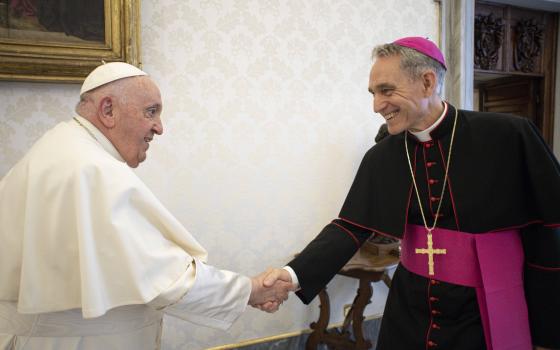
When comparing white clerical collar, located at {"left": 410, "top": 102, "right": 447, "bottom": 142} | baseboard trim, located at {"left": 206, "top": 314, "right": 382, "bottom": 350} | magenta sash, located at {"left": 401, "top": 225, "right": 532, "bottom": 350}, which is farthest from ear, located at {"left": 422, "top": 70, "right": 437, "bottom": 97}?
baseboard trim, located at {"left": 206, "top": 314, "right": 382, "bottom": 350}

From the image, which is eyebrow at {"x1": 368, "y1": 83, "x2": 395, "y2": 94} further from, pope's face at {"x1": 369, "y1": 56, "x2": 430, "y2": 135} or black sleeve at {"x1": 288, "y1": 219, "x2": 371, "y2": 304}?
black sleeve at {"x1": 288, "y1": 219, "x2": 371, "y2": 304}

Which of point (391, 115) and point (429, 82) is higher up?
point (429, 82)

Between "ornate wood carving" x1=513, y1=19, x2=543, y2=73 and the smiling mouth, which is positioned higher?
"ornate wood carving" x1=513, y1=19, x2=543, y2=73

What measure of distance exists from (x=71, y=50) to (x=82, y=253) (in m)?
1.44

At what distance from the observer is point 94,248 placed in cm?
134

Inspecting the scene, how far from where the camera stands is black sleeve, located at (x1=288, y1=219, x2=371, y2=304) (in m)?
1.84

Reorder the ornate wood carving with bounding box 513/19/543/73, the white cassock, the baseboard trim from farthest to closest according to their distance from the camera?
the ornate wood carving with bounding box 513/19/543/73 < the baseboard trim < the white cassock

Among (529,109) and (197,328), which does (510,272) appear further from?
(529,109)

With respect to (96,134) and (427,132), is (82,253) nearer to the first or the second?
(96,134)

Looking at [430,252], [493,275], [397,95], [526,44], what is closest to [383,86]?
[397,95]

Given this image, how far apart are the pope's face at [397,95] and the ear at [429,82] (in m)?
0.01

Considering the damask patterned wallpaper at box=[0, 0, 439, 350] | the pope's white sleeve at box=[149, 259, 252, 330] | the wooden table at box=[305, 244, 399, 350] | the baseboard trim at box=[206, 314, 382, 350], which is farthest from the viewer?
the baseboard trim at box=[206, 314, 382, 350]

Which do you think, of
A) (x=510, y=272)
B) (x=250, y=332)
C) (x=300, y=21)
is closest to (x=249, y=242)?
(x=250, y=332)

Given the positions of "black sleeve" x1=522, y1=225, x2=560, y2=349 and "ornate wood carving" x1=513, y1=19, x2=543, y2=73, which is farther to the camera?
"ornate wood carving" x1=513, y1=19, x2=543, y2=73
